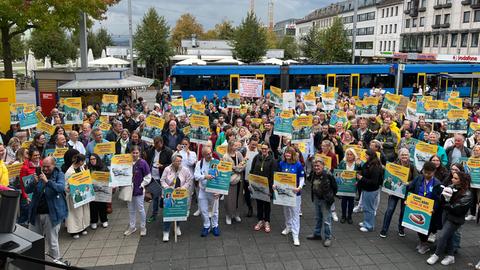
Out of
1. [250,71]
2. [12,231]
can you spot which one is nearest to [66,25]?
[250,71]

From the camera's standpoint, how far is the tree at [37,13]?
19500 mm

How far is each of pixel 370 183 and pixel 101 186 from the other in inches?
215

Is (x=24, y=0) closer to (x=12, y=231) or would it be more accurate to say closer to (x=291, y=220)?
(x=291, y=220)

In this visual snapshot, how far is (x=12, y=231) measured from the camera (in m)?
3.11

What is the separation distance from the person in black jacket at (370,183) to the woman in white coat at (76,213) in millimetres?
5596

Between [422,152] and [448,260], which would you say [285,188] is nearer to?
[448,260]

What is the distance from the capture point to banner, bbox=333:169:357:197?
8617 mm

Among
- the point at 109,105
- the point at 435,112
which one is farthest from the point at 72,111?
the point at 435,112

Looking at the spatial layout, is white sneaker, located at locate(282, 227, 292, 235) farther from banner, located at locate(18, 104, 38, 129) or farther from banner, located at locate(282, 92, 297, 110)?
banner, located at locate(18, 104, 38, 129)

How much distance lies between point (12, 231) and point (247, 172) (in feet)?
20.1

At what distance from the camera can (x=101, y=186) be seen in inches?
328

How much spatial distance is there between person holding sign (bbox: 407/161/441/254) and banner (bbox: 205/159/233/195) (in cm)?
345

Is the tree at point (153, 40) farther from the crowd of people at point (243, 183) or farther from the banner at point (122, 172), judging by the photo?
the banner at point (122, 172)

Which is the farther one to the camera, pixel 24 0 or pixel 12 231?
pixel 24 0
